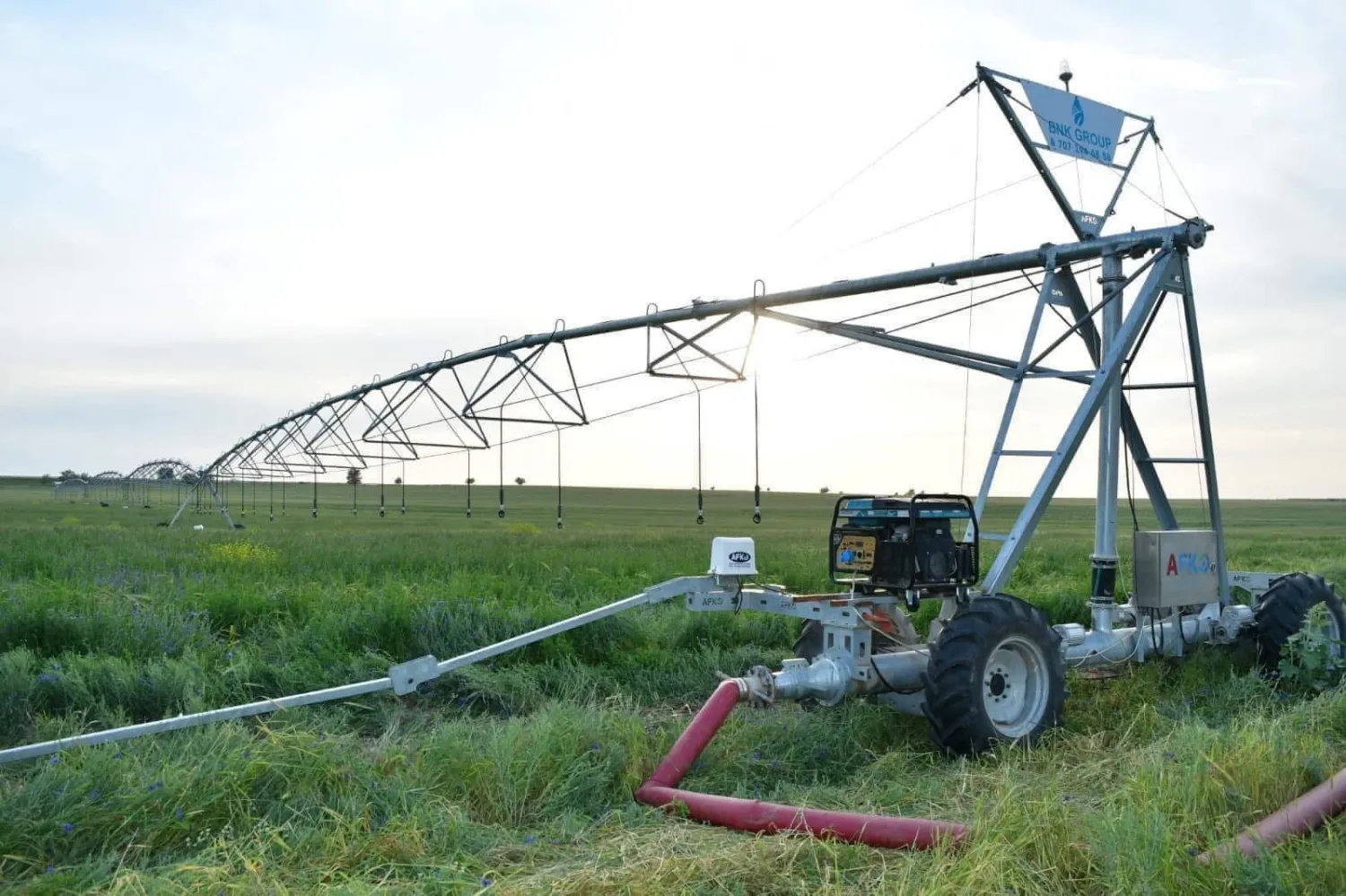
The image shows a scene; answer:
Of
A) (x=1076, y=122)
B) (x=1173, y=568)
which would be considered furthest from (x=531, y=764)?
(x=1076, y=122)

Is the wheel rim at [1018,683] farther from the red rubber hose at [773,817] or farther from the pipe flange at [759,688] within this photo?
the red rubber hose at [773,817]

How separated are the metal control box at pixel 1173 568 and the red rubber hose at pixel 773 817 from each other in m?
4.67

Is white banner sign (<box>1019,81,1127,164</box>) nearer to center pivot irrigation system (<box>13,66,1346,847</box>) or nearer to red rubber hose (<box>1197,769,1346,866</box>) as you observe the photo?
center pivot irrigation system (<box>13,66,1346,847</box>)

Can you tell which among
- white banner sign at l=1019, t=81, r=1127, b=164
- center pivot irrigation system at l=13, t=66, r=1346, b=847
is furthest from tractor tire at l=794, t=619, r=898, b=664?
white banner sign at l=1019, t=81, r=1127, b=164

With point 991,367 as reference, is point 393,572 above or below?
below

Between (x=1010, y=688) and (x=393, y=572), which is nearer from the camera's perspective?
(x=1010, y=688)

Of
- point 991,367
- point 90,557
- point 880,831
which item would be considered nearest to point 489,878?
point 880,831

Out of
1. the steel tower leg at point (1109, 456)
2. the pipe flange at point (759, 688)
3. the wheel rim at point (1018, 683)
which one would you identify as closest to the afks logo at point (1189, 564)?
the steel tower leg at point (1109, 456)

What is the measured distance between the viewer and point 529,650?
9391 mm

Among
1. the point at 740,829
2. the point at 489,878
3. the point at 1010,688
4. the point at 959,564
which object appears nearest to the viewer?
the point at 489,878

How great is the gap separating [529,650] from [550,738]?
333 cm

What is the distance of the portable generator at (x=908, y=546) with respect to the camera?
7914 mm

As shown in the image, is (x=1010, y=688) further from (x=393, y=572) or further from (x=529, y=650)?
(x=393, y=572)

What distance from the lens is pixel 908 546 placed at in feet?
25.7
